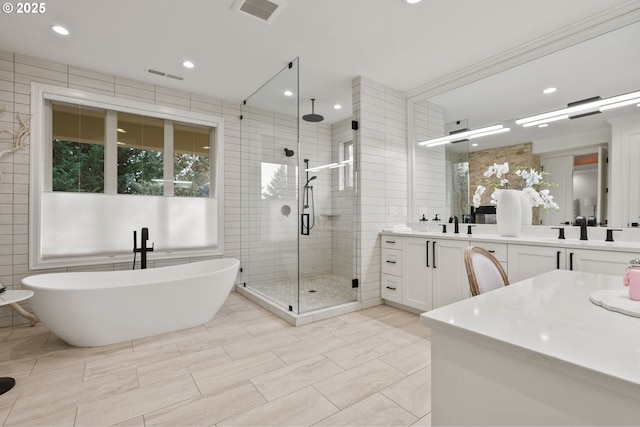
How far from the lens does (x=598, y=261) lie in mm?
1988

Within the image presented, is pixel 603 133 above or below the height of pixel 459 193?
above

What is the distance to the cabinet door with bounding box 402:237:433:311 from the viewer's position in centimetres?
308

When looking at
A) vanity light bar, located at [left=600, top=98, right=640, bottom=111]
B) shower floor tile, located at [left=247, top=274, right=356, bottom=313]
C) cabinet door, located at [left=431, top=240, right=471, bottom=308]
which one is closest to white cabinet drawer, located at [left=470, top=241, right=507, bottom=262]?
cabinet door, located at [left=431, top=240, right=471, bottom=308]

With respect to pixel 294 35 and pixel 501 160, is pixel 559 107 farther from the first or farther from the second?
pixel 294 35

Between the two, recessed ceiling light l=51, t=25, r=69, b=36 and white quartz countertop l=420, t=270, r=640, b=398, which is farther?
recessed ceiling light l=51, t=25, r=69, b=36

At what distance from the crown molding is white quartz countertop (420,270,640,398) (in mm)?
2524

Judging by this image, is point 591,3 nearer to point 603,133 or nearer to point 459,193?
point 603,133

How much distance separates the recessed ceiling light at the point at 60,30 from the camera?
100 inches

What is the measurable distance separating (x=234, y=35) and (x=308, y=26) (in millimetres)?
713

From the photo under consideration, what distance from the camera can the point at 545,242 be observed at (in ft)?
7.30

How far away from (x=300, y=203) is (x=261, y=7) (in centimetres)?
191

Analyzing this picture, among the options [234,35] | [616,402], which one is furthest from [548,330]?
[234,35]

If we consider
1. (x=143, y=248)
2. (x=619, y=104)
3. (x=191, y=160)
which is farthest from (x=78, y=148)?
(x=619, y=104)

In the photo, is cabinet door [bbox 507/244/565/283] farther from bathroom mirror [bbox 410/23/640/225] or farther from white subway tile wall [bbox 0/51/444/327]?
white subway tile wall [bbox 0/51/444/327]
